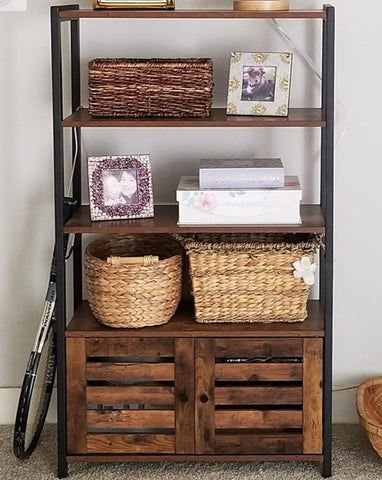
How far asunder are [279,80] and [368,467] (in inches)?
→ 43.1

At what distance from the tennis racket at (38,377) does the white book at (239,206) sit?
0.34 metres

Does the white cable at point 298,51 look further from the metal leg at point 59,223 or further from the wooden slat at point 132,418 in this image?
the wooden slat at point 132,418

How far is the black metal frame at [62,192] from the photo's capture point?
8.46ft

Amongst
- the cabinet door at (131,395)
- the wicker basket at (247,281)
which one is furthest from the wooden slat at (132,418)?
the wicker basket at (247,281)

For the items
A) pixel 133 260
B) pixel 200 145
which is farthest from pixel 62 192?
pixel 200 145

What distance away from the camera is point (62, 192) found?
2652mm

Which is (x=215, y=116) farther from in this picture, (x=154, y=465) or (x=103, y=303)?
(x=154, y=465)

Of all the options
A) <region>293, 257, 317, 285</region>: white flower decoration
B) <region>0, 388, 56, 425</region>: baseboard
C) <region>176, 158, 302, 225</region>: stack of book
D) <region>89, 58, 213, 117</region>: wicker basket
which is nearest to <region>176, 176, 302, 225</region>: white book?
<region>176, 158, 302, 225</region>: stack of book

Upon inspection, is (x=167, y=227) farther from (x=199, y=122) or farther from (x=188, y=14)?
(x=188, y=14)

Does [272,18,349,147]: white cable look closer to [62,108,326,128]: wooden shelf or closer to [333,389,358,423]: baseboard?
[62,108,326,128]: wooden shelf

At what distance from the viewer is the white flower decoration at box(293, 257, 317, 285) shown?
8.93 ft

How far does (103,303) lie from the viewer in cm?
272

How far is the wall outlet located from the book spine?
2.40 feet

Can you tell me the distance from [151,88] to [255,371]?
0.80 metres
